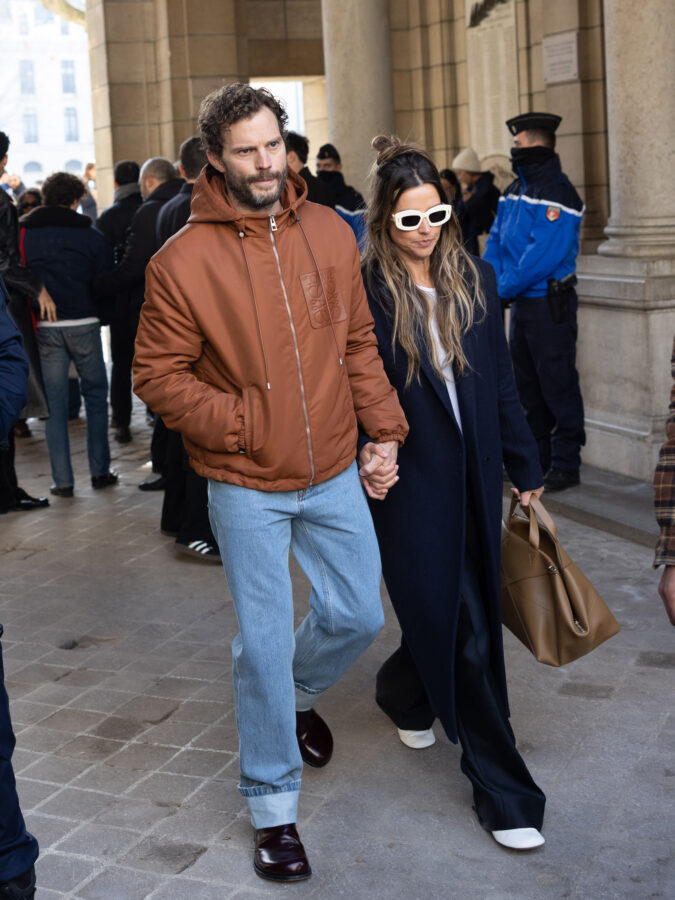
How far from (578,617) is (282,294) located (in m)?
1.22

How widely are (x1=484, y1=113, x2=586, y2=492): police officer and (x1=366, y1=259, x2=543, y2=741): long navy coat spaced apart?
12.2 ft

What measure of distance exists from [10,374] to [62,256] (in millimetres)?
5593

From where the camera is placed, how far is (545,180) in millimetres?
7461

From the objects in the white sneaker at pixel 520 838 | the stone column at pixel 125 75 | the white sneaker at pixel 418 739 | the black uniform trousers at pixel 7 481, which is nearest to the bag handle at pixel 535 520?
the white sneaker at pixel 520 838

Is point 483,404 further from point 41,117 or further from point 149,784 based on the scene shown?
point 41,117

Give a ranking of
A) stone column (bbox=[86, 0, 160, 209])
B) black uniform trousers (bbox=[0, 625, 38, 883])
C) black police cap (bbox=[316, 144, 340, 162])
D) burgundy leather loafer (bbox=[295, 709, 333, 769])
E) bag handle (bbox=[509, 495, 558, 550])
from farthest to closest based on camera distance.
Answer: stone column (bbox=[86, 0, 160, 209]) < black police cap (bbox=[316, 144, 340, 162]) < burgundy leather loafer (bbox=[295, 709, 333, 769]) < bag handle (bbox=[509, 495, 558, 550]) < black uniform trousers (bbox=[0, 625, 38, 883])

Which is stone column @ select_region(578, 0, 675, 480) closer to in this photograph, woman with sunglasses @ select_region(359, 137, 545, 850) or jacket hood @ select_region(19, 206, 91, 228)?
jacket hood @ select_region(19, 206, 91, 228)

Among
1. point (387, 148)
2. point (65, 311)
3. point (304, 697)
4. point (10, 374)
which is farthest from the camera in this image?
point (65, 311)

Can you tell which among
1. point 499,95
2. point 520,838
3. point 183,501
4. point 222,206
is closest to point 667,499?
point 520,838

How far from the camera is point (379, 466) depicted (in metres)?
3.65

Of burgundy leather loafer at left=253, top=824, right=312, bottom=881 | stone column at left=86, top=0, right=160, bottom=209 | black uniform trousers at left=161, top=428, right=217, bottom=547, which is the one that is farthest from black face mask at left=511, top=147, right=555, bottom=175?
stone column at left=86, top=0, right=160, bottom=209

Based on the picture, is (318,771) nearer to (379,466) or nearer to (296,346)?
(379,466)

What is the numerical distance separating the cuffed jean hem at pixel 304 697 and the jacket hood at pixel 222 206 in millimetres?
1424

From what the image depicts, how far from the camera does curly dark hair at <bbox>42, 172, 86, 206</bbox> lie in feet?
27.9
